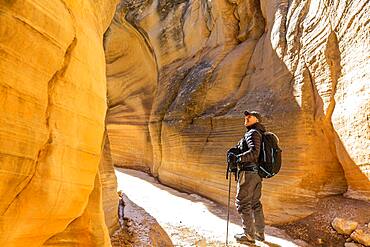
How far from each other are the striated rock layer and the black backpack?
139cm

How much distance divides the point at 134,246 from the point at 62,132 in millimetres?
2340

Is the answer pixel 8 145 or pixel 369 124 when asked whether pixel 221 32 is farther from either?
pixel 8 145

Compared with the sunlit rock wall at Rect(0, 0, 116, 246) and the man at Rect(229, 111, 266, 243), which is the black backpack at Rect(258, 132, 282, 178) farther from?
the sunlit rock wall at Rect(0, 0, 116, 246)

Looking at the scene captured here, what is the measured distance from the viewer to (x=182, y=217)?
6016 mm

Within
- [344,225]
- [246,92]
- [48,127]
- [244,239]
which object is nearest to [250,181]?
[244,239]

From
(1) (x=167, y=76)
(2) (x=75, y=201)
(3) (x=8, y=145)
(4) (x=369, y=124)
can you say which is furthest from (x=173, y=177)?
(3) (x=8, y=145)

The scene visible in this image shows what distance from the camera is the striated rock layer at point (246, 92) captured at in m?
5.39

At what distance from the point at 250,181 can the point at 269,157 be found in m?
0.38

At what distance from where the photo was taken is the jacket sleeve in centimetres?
441

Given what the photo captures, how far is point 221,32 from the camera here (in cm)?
911

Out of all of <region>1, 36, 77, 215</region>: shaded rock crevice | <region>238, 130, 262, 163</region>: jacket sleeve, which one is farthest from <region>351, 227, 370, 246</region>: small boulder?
<region>1, 36, 77, 215</region>: shaded rock crevice

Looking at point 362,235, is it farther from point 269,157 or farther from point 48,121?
point 48,121

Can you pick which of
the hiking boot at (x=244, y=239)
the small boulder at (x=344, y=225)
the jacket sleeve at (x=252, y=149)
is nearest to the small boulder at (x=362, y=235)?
the small boulder at (x=344, y=225)

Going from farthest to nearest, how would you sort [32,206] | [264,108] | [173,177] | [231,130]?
[173,177] → [231,130] → [264,108] → [32,206]
